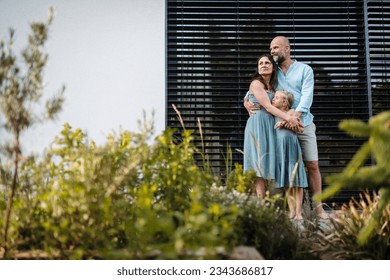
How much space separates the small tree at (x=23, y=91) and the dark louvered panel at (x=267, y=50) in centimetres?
301

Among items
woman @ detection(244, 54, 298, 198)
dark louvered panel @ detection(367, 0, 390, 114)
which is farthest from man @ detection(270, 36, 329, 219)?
dark louvered panel @ detection(367, 0, 390, 114)

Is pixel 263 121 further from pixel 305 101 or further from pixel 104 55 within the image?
pixel 104 55

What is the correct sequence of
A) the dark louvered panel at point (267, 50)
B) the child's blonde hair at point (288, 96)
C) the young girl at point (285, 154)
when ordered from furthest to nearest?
the dark louvered panel at point (267, 50), the child's blonde hair at point (288, 96), the young girl at point (285, 154)

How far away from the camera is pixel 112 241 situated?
6.52 feet

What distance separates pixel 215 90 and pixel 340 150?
1.58 metres

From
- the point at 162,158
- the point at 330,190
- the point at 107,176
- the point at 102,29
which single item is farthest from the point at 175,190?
the point at 102,29

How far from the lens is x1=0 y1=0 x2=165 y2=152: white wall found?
3.95 metres

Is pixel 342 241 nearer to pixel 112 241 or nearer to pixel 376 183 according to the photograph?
pixel 376 183

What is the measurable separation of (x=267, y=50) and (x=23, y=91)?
3759mm

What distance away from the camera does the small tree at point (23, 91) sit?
2.20 m

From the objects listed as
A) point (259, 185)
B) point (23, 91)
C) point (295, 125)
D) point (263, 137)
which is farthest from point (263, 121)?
point (23, 91)

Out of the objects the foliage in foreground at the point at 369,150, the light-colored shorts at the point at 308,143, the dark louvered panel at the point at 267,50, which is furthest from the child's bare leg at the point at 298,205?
the dark louvered panel at the point at 267,50

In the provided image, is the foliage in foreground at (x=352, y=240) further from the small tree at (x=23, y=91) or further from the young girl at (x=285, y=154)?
the small tree at (x=23, y=91)

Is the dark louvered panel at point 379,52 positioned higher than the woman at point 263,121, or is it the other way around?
the dark louvered panel at point 379,52
